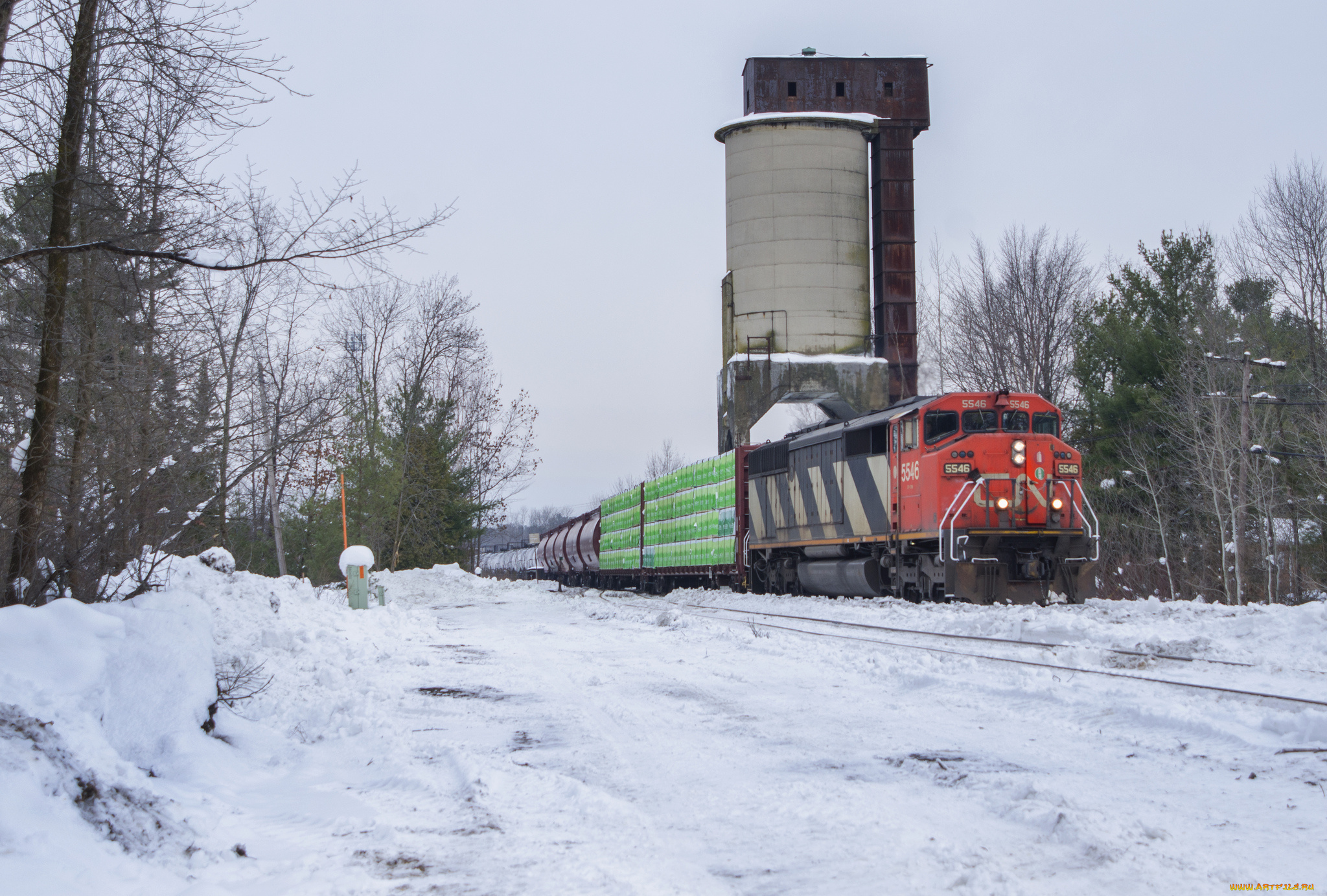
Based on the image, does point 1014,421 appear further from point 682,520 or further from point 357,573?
point 682,520

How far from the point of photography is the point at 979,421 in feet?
56.3

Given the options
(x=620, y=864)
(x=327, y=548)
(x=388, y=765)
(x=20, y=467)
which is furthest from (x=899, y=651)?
(x=327, y=548)

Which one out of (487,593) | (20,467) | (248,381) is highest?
(248,381)

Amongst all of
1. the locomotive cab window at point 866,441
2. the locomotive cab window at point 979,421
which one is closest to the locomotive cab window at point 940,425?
the locomotive cab window at point 979,421

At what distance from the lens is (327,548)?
4159 cm

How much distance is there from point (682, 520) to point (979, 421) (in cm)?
1349

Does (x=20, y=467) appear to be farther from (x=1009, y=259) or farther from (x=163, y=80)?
(x=1009, y=259)

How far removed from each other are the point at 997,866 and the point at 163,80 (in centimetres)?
655

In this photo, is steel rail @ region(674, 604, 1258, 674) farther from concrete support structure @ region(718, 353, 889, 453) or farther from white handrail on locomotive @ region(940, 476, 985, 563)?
concrete support structure @ region(718, 353, 889, 453)

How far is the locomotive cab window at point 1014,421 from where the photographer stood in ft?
56.9

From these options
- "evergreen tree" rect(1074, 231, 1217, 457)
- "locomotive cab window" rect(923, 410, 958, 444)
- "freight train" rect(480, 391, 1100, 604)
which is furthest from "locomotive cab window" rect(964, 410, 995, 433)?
"evergreen tree" rect(1074, 231, 1217, 457)

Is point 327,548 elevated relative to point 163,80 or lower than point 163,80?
lower

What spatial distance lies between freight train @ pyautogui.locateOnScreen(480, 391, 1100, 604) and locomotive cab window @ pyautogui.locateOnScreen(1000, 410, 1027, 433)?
2cm

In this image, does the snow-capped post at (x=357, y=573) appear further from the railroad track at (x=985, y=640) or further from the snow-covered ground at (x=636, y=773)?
the snow-covered ground at (x=636, y=773)
